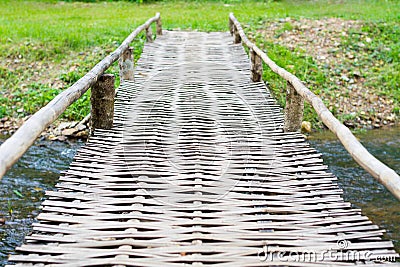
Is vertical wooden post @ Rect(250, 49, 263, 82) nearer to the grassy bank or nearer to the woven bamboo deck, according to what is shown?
the woven bamboo deck

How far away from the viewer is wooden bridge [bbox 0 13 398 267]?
2811 millimetres

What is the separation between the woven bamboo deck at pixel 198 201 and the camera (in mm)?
2812

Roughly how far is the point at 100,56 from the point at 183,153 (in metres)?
6.74

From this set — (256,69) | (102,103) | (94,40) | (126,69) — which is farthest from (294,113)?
(94,40)

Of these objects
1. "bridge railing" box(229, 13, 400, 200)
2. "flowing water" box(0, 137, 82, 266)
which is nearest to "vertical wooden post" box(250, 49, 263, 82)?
"bridge railing" box(229, 13, 400, 200)

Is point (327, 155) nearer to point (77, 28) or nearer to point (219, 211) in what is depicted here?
point (219, 211)

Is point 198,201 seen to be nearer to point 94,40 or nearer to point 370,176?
point 370,176

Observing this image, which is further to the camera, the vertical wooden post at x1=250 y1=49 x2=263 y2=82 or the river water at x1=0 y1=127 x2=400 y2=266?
the vertical wooden post at x1=250 y1=49 x2=263 y2=82

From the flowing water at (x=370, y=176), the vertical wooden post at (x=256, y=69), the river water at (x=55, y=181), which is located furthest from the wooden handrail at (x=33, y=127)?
the flowing water at (x=370, y=176)

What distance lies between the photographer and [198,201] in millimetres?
3520

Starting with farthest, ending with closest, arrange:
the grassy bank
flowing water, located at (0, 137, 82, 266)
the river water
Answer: the grassy bank → the river water → flowing water, located at (0, 137, 82, 266)

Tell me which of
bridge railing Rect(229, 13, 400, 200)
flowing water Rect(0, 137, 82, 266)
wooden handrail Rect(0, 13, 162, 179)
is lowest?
flowing water Rect(0, 137, 82, 266)

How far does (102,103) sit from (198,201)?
1.92 metres

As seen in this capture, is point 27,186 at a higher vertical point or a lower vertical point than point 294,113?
lower
